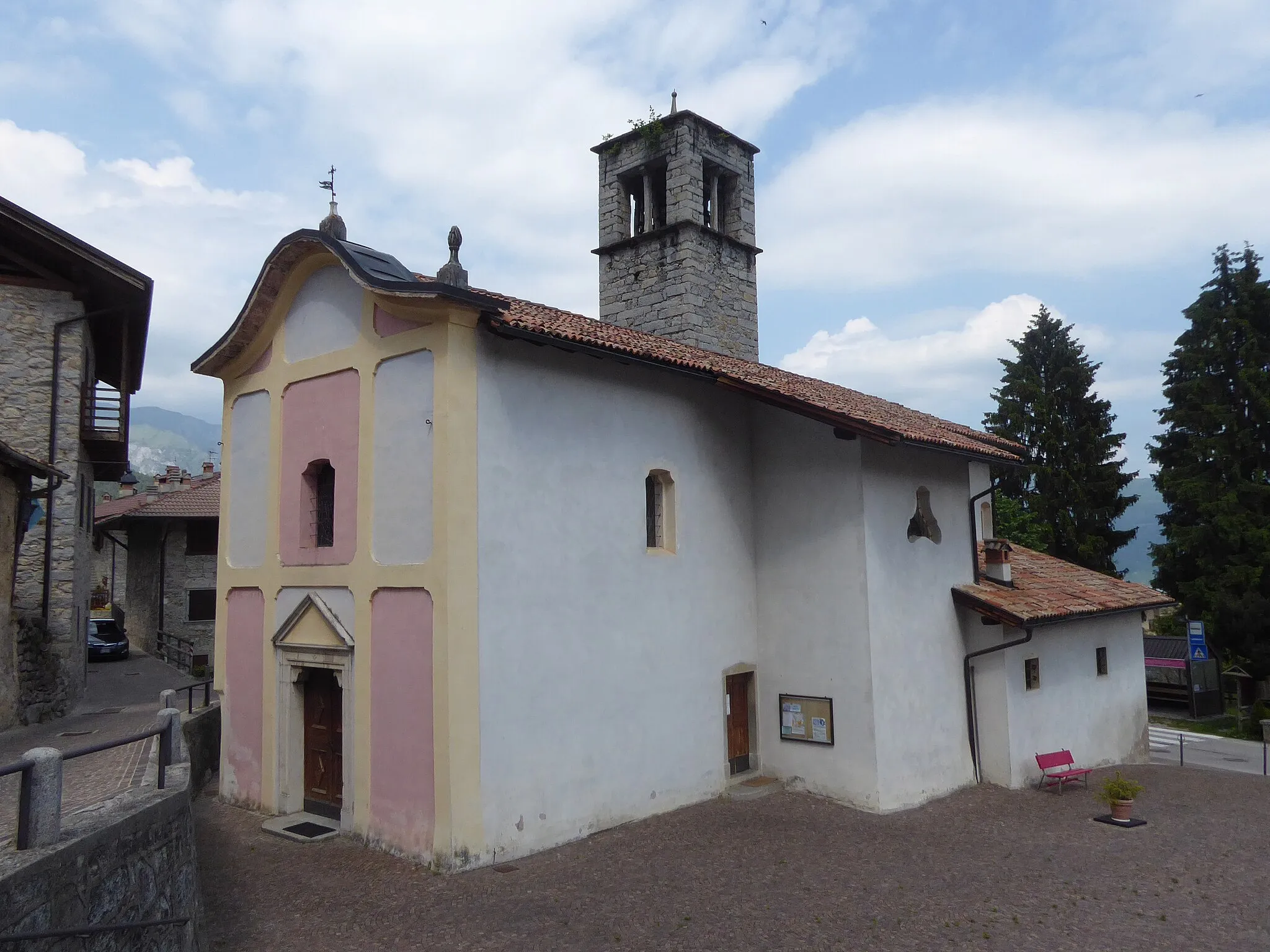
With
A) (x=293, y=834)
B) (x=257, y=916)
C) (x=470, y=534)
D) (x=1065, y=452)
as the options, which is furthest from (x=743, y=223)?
(x=1065, y=452)

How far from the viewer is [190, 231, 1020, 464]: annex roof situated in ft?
32.1

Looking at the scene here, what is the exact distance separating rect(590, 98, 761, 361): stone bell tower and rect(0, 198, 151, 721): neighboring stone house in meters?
9.10

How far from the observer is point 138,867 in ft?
21.0

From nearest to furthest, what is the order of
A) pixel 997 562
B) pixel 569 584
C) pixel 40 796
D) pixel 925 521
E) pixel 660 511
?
pixel 40 796
pixel 569 584
pixel 660 511
pixel 925 521
pixel 997 562

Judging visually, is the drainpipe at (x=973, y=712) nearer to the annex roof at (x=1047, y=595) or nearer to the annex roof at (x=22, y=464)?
the annex roof at (x=1047, y=595)

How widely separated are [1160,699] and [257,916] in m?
28.4

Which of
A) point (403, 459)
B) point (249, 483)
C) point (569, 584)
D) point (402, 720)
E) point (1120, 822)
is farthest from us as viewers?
point (249, 483)

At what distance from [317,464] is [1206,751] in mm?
21188

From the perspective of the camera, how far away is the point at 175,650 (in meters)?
23.6

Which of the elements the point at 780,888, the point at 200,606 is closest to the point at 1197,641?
the point at 780,888

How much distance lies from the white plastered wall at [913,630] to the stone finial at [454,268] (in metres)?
5.92

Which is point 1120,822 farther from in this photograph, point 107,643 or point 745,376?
point 107,643

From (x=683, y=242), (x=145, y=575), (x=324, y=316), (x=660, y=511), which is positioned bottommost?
(x=145, y=575)

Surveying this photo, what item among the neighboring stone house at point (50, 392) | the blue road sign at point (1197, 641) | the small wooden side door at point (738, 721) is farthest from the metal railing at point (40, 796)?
the blue road sign at point (1197, 641)
